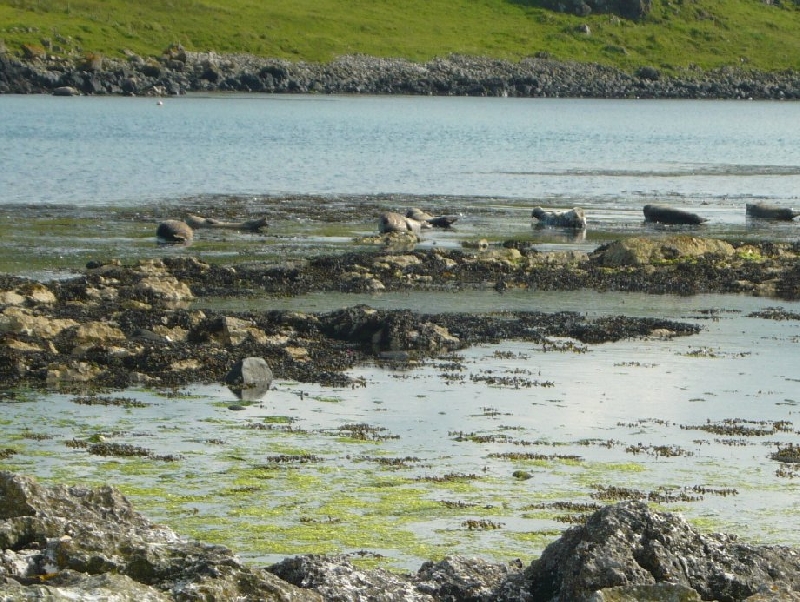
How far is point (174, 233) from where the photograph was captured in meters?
45.4

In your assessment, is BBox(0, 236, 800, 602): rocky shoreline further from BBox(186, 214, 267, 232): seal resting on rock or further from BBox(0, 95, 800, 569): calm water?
BBox(186, 214, 267, 232): seal resting on rock

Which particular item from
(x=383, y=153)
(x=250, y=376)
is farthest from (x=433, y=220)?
(x=383, y=153)

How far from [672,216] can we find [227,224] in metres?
17.7

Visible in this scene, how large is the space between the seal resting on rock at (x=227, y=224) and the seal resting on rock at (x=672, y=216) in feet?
52.3

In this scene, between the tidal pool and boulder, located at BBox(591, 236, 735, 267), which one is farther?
boulder, located at BBox(591, 236, 735, 267)

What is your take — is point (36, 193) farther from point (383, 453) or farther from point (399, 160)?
point (383, 453)

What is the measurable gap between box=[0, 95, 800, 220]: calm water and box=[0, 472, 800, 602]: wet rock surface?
4848 centimetres

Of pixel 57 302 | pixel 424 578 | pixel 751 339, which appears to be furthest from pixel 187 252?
pixel 424 578

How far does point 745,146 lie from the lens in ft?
394

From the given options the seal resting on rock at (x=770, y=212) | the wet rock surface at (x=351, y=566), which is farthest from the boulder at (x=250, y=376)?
the seal resting on rock at (x=770, y=212)

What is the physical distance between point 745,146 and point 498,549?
110004 mm

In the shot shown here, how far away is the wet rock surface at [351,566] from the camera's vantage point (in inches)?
368

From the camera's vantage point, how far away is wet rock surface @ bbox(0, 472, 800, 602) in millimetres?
9336

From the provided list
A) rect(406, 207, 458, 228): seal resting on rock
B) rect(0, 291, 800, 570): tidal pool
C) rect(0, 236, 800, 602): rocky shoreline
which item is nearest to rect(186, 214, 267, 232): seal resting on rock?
rect(406, 207, 458, 228): seal resting on rock
